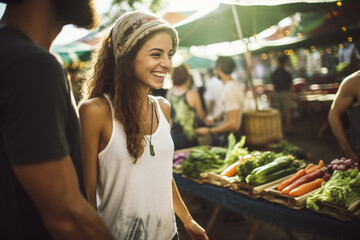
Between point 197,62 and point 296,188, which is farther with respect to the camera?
point 197,62

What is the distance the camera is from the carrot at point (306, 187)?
8.16ft

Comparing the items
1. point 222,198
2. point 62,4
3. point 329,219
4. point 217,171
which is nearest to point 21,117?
point 62,4

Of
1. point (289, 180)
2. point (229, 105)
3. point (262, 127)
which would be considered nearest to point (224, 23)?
point (229, 105)

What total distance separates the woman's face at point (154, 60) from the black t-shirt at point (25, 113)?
2.79ft

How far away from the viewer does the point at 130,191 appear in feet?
5.11

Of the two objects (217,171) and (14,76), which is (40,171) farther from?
(217,171)

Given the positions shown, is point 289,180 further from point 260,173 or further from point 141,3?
point 141,3

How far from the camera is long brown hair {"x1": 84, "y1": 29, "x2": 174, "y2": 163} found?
5.24 feet

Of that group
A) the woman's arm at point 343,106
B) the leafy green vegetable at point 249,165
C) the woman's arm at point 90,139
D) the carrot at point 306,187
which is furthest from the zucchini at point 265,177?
the woman's arm at point 90,139

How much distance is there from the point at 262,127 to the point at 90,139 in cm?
354

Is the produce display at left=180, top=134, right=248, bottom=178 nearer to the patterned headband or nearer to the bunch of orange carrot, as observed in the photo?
the bunch of orange carrot

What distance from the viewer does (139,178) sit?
158 centimetres

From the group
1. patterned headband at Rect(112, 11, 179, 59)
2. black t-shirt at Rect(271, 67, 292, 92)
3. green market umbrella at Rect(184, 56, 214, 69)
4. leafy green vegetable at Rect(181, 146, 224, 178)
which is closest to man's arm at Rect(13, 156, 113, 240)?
patterned headband at Rect(112, 11, 179, 59)

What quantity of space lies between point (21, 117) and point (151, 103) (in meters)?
1.19
